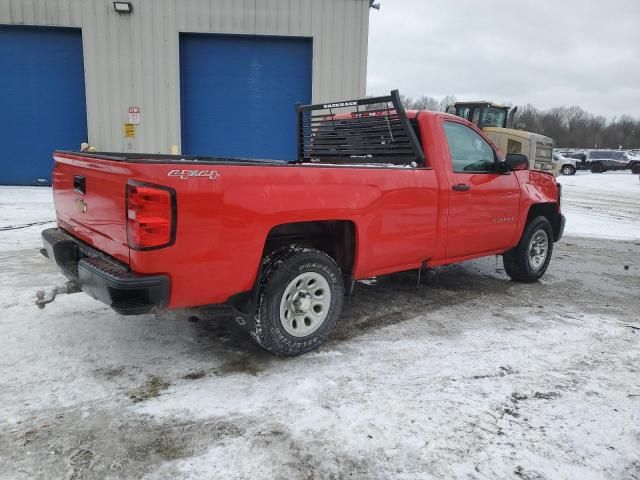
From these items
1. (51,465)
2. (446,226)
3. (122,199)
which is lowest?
(51,465)

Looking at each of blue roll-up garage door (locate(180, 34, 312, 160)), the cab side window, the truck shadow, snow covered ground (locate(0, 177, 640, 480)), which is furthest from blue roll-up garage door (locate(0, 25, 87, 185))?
the cab side window

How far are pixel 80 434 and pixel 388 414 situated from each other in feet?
5.52

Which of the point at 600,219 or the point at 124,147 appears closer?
the point at 600,219

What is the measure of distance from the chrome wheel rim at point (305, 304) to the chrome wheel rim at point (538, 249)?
3.33m

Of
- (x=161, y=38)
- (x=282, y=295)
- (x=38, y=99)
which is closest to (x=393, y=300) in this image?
(x=282, y=295)


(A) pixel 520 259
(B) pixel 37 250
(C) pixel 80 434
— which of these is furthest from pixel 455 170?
(B) pixel 37 250

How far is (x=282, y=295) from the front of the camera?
11.2ft

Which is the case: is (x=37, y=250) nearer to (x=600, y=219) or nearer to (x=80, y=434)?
(x=80, y=434)

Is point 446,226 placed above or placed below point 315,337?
above

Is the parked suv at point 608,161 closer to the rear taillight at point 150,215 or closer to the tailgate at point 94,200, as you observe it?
the tailgate at point 94,200

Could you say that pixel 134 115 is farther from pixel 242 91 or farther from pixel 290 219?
pixel 290 219

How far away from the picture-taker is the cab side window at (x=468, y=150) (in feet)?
15.7

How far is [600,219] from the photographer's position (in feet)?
40.9

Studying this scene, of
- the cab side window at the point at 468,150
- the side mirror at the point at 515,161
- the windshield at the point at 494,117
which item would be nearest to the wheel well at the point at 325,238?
the cab side window at the point at 468,150
